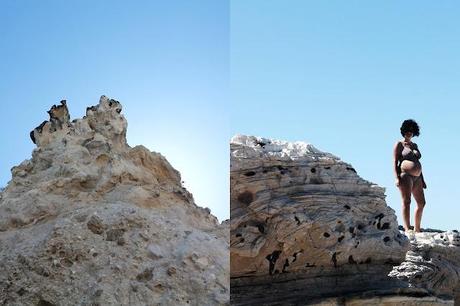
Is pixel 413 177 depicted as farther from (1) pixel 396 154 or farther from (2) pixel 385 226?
(2) pixel 385 226

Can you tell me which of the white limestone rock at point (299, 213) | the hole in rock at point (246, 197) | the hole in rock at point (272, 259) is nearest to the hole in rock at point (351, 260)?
the white limestone rock at point (299, 213)

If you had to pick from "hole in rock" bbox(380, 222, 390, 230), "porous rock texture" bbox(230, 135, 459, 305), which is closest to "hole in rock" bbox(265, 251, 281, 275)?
"porous rock texture" bbox(230, 135, 459, 305)

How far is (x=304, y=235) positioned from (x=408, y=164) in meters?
1.56

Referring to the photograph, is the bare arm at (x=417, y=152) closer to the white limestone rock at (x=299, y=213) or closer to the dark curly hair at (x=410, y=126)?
the dark curly hair at (x=410, y=126)

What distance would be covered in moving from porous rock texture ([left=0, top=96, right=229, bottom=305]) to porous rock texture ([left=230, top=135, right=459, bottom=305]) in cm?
26

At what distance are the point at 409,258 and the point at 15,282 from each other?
7.82 feet

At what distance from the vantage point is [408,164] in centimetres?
429

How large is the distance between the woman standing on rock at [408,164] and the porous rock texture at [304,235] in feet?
3.49

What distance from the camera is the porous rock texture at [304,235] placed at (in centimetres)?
297

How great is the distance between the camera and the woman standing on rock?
169 inches

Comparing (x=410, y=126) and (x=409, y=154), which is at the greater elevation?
(x=410, y=126)

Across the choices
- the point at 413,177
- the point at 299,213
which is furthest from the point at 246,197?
the point at 413,177

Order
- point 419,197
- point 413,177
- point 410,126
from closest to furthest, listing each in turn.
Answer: point 410,126
point 413,177
point 419,197

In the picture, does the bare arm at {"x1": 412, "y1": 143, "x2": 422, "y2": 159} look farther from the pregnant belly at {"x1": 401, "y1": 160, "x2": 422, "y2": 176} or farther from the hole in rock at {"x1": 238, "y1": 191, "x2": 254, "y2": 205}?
the hole in rock at {"x1": 238, "y1": 191, "x2": 254, "y2": 205}
